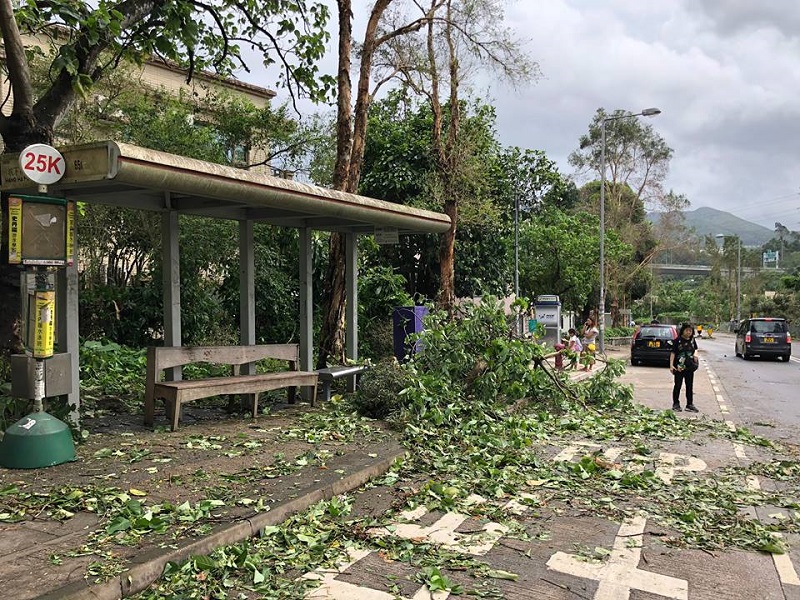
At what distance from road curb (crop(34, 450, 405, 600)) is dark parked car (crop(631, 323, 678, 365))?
18.0 metres

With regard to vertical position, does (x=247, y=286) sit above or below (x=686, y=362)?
above

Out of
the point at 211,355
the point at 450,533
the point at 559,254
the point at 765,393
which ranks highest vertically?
the point at 559,254

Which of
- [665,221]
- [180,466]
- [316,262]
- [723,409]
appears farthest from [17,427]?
[665,221]

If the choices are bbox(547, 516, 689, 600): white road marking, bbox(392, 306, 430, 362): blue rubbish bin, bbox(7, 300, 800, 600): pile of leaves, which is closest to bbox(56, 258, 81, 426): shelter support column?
bbox(7, 300, 800, 600): pile of leaves

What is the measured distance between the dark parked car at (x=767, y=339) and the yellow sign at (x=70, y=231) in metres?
A: 25.6

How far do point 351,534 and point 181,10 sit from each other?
701 cm

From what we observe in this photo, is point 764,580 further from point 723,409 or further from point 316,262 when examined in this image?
point 316,262

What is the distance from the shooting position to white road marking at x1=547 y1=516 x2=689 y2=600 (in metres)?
3.78

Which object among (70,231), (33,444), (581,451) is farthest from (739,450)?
(70,231)

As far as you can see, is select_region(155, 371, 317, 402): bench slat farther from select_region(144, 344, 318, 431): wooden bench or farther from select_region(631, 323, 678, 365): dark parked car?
select_region(631, 323, 678, 365): dark parked car

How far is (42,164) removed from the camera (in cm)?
520

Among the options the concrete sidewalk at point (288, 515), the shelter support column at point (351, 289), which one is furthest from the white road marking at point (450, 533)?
the shelter support column at point (351, 289)

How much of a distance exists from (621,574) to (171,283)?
18.4ft

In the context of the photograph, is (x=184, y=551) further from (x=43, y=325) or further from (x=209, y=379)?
(x=209, y=379)
